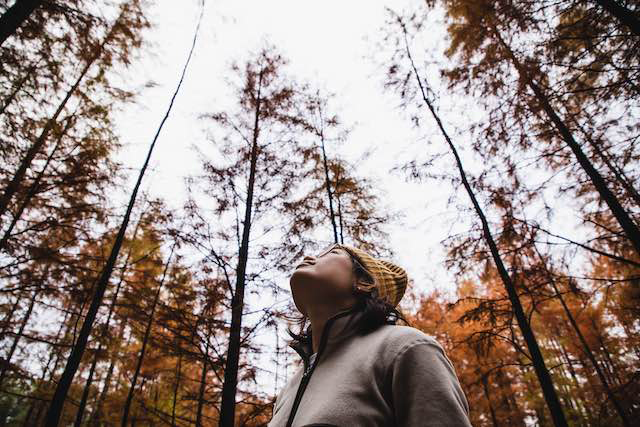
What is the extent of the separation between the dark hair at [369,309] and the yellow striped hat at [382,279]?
0.03 meters

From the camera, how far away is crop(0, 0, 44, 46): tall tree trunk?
3.32 m

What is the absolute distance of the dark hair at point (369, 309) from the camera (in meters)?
1.60

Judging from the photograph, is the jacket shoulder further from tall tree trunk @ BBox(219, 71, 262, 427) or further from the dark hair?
tall tree trunk @ BBox(219, 71, 262, 427)

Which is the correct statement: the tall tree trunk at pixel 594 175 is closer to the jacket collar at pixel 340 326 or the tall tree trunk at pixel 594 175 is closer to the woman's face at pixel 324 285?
the woman's face at pixel 324 285

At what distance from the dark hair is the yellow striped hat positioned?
27 millimetres

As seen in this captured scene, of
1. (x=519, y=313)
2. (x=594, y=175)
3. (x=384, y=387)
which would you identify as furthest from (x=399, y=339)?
(x=594, y=175)

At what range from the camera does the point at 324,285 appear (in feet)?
5.97

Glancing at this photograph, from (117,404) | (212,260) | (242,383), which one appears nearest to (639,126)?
(212,260)

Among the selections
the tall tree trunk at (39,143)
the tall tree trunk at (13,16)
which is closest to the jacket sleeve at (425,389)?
the tall tree trunk at (13,16)

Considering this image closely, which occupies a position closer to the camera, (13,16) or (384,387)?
(384,387)

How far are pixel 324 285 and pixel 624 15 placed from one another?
4555 mm

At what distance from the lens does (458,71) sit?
246 inches

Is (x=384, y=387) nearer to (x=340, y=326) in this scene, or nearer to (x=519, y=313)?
(x=340, y=326)

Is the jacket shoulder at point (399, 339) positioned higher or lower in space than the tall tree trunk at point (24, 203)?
lower
